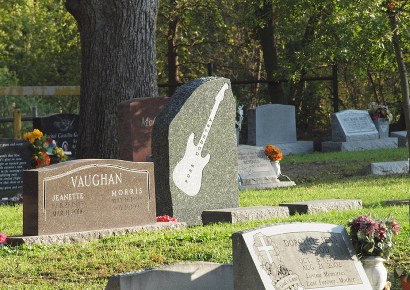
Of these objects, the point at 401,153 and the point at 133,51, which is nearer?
the point at 133,51

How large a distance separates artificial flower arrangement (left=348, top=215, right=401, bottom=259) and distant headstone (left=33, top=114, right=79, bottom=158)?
1286 centimetres

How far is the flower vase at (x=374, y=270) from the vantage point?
8062mm

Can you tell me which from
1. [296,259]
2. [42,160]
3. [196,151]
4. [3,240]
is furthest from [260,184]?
[296,259]

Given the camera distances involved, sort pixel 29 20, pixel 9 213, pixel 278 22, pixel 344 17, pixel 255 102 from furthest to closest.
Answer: pixel 29 20 < pixel 255 102 < pixel 278 22 < pixel 344 17 < pixel 9 213

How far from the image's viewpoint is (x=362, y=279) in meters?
7.73

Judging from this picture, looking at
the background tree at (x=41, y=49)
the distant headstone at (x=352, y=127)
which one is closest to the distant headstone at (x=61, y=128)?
the distant headstone at (x=352, y=127)

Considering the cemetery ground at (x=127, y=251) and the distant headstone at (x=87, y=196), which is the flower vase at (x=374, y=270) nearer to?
the cemetery ground at (x=127, y=251)

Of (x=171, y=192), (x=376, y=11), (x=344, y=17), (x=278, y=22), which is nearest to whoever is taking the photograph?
(x=171, y=192)

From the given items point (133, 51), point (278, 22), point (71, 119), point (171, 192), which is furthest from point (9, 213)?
point (278, 22)

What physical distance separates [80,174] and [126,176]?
667mm

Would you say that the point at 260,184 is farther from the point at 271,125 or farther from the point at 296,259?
the point at 296,259

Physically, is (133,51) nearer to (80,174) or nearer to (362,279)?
(80,174)

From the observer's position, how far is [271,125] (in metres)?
27.1

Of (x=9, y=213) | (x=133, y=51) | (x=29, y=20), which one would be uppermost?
(x=29, y=20)
